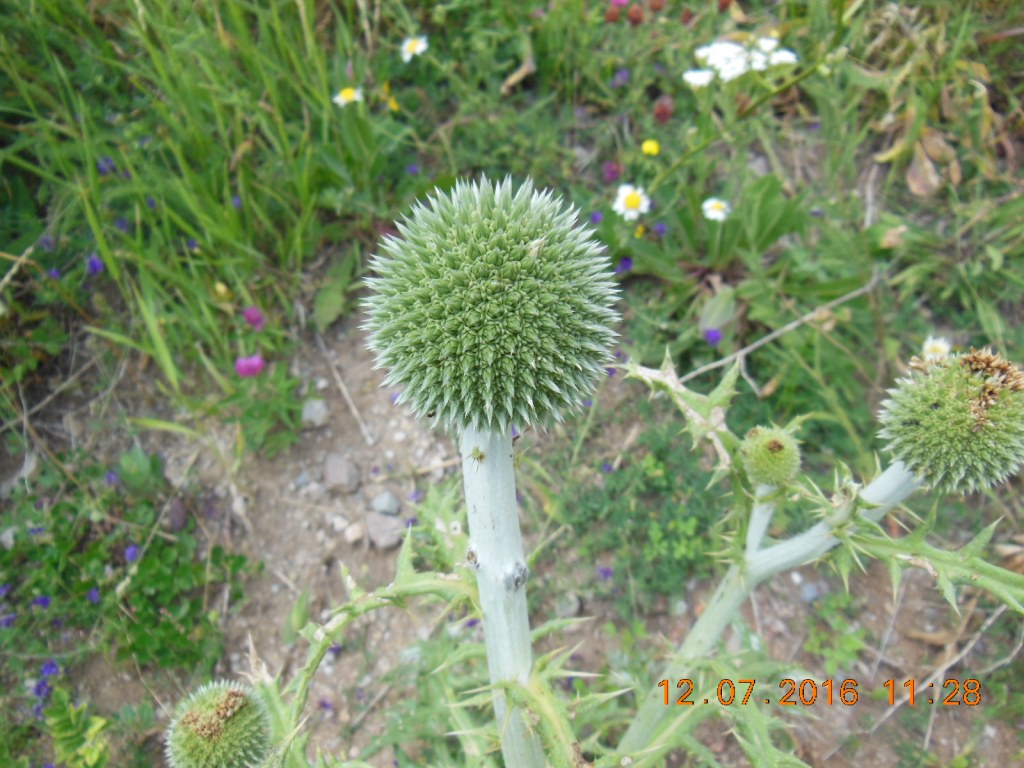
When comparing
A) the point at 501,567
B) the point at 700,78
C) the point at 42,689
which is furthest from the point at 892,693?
the point at 42,689

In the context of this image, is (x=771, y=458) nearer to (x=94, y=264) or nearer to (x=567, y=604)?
(x=567, y=604)

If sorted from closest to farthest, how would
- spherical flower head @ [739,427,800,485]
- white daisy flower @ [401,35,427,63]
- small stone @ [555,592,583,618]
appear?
spherical flower head @ [739,427,800,485] < small stone @ [555,592,583,618] < white daisy flower @ [401,35,427,63]

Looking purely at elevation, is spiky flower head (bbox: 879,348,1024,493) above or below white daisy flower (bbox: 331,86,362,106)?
below

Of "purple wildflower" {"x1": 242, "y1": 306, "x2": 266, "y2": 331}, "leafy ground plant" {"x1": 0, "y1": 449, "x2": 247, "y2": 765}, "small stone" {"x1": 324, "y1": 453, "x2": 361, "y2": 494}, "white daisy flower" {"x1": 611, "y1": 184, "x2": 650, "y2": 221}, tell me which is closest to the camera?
"leafy ground plant" {"x1": 0, "y1": 449, "x2": 247, "y2": 765}

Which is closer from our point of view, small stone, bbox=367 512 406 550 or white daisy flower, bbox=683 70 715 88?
small stone, bbox=367 512 406 550

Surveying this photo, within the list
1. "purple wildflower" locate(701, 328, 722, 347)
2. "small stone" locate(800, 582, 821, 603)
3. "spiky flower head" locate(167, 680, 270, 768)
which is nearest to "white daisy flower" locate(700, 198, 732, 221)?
"purple wildflower" locate(701, 328, 722, 347)

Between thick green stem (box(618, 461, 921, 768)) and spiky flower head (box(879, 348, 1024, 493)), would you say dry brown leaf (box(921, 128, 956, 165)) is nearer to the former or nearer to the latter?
spiky flower head (box(879, 348, 1024, 493))

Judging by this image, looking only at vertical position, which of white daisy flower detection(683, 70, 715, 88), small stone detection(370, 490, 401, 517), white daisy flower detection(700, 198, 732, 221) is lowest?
small stone detection(370, 490, 401, 517)

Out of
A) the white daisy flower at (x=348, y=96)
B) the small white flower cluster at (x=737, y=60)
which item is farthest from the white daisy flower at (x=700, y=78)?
the white daisy flower at (x=348, y=96)
